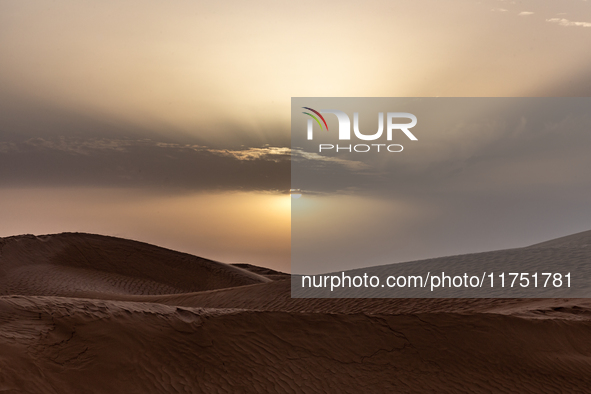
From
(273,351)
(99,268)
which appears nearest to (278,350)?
(273,351)

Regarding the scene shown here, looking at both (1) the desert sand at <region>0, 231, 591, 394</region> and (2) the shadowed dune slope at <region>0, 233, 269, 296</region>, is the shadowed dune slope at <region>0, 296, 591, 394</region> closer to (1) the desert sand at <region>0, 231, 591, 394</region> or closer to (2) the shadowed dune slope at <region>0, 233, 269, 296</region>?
(1) the desert sand at <region>0, 231, 591, 394</region>

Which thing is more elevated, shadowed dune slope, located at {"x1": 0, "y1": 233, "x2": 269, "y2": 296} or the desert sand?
shadowed dune slope, located at {"x1": 0, "y1": 233, "x2": 269, "y2": 296}

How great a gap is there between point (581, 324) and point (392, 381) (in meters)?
5.07

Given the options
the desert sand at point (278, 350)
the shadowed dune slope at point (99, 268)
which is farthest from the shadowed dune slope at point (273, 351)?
the shadowed dune slope at point (99, 268)

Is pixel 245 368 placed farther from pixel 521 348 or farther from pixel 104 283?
pixel 104 283

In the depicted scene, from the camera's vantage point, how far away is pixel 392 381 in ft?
24.0

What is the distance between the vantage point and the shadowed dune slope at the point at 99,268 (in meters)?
23.5

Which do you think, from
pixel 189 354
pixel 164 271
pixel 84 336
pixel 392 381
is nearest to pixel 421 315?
pixel 392 381

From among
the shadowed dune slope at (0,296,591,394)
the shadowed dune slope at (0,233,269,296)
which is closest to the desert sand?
the shadowed dune slope at (0,296,591,394)

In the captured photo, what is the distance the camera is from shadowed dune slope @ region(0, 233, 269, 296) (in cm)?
2353

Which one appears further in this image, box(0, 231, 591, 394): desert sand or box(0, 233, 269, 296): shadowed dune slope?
box(0, 233, 269, 296): shadowed dune slope

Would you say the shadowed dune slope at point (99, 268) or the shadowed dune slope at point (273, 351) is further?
the shadowed dune slope at point (99, 268)

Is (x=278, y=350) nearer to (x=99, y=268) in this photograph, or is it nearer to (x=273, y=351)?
(x=273, y=351)

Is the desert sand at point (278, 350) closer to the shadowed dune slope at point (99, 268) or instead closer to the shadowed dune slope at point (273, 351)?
the shadowed dune slope at point (273, 351)
